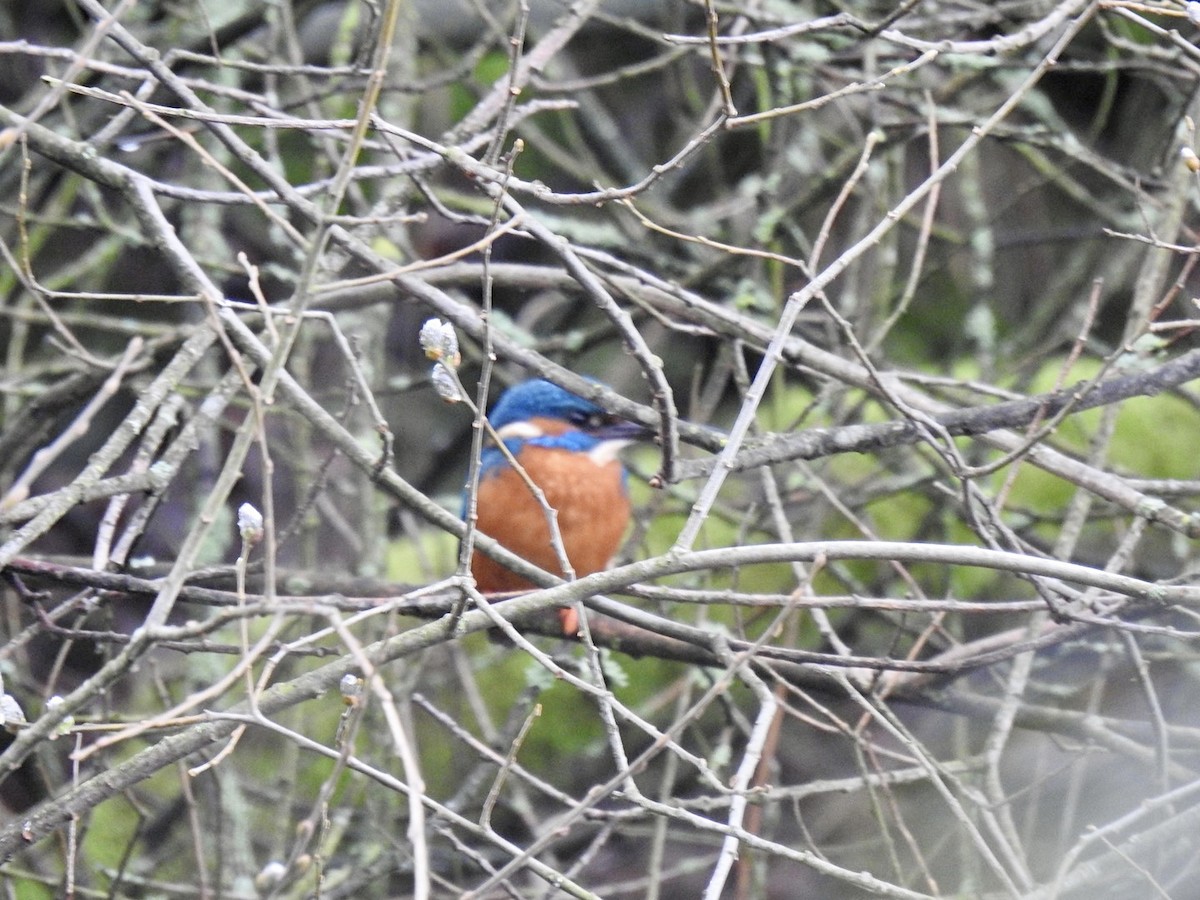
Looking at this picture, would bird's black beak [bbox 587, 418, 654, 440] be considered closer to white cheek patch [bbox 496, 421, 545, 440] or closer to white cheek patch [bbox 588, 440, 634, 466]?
white cheek patch [bbox 588, 440, 634, 466]

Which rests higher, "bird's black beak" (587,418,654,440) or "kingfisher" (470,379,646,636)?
"bird's black beak" (587,418,654,440)

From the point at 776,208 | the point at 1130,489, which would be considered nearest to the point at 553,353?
the point at 776,208

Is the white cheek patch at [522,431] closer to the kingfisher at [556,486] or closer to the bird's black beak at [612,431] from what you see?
the kingfisher at [556,486]

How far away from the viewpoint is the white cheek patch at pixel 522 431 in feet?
12.6

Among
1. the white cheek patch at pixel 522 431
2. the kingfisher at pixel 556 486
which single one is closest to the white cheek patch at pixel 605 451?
the kingfisher at pixel 556 486

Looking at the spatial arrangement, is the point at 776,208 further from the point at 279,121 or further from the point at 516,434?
the point at 279,121

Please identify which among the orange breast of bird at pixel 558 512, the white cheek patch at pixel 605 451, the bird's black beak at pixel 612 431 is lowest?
the orange breast of bird at pixel 558 512

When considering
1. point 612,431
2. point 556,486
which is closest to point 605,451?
point 612,431

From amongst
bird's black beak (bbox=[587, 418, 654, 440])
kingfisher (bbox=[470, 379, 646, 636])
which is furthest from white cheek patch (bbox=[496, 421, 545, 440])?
bird's black beak (bbox=[587, 418, 654, 440])

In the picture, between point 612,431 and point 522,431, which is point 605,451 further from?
point 522,431

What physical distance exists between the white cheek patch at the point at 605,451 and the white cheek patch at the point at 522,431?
6.6 inches

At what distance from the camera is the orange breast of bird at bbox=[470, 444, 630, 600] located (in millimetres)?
3586

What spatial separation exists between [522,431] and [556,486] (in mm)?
300

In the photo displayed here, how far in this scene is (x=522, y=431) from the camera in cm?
388
